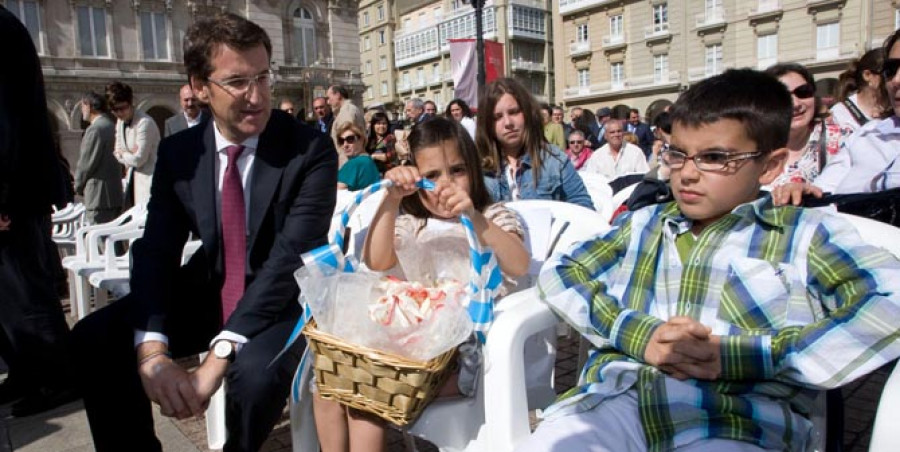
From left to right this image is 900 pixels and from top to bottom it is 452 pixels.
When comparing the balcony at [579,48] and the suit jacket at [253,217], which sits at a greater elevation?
the balcony at [579,48]

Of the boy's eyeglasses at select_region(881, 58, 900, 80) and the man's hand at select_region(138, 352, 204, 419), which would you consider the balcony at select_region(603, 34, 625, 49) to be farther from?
the man's hand at select_region(138, 352, 204, 419)

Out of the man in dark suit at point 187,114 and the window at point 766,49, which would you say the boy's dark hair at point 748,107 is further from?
the window at point 766,49

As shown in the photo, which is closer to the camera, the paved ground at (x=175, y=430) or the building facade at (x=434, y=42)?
the paved ground at (x=175, y=430)

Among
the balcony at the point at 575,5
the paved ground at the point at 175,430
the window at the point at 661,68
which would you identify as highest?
the balcony at the point at 575,5

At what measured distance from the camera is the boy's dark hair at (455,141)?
2.15m

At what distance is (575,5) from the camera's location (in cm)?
3994

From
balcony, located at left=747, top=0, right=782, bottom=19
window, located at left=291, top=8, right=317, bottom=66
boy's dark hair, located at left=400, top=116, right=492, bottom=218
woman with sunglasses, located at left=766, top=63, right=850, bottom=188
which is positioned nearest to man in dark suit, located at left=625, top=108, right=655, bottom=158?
woman with sunglasses, located at left=766, top=63, right=850, bottom=188

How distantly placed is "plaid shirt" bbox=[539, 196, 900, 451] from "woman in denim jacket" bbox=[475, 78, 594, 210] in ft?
4.50

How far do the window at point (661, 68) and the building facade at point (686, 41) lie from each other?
0.06 m

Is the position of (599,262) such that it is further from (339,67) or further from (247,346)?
(339,67)

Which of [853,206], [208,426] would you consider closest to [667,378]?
[853,206]

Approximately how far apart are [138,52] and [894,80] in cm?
3238

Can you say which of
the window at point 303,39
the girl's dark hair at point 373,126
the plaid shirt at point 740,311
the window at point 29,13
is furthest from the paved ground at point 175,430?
the window at point 303,39

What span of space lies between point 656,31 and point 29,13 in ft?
110
